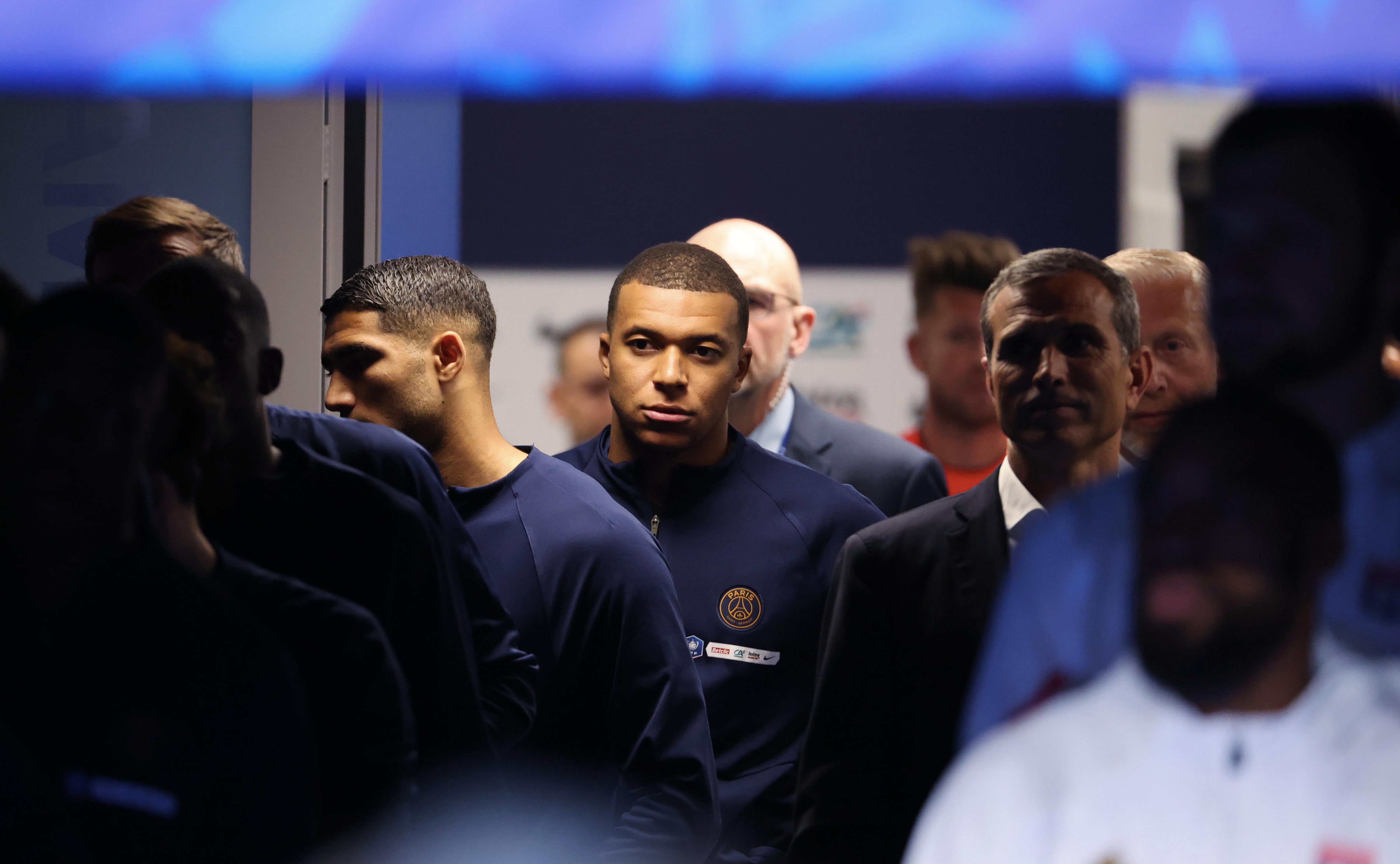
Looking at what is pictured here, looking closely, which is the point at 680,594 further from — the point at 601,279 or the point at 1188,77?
the point at 601,279

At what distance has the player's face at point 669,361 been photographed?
5.92 ft

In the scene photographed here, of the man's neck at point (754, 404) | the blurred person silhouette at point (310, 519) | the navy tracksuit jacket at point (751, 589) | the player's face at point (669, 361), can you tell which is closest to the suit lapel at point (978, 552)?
the blurred person silhouette at point (310, 519)

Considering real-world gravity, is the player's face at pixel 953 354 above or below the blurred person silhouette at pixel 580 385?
above

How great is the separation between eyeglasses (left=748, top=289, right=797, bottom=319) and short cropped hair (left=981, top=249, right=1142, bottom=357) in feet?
4.66

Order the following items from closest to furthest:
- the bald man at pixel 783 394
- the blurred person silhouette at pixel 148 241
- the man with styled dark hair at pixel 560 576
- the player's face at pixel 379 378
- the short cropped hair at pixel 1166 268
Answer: the short cropped hair at pixel 1166 268 → the blurred person silhouette at pixel 148 241 → the player's face at pixel 379 378 → the man with styled dark hair at pixel 560 576 → the bald man at pixel 783 394

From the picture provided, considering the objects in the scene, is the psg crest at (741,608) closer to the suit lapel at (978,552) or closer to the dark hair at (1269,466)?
the suit lapel at (978,552)

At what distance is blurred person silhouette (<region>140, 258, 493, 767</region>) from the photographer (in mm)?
1065

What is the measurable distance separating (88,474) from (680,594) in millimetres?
1029

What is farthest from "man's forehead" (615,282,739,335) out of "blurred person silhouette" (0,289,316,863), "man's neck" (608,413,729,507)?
"blurred person silhouette" (0,289,316,863)

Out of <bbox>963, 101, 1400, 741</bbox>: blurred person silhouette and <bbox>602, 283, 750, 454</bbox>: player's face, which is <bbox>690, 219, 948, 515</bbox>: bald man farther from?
<bbox>963, 101, 1400, 741</bbox>: blurred person silhouette

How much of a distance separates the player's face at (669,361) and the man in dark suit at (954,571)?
62 cm

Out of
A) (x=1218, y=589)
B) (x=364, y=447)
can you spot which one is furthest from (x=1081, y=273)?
(x=364, y=447)

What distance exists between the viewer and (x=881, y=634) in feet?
3.94

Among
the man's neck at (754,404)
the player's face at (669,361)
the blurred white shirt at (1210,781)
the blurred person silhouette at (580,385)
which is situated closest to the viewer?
the blurred white shirt at (1210,781)
